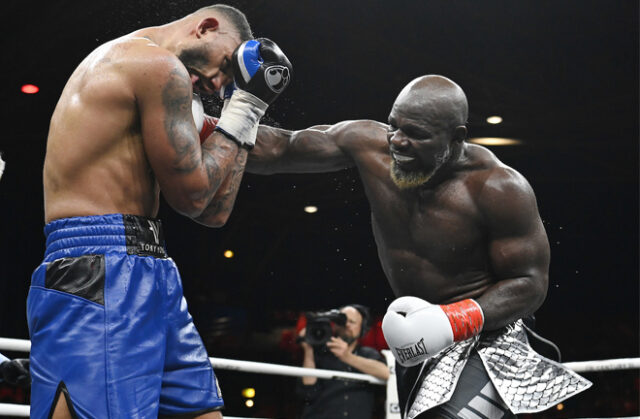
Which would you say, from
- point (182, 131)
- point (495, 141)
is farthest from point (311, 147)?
point (495, 141)

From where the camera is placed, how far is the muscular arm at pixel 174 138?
1247mm

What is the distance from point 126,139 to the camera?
1262 mm

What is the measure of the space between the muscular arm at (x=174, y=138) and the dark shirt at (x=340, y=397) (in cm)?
197

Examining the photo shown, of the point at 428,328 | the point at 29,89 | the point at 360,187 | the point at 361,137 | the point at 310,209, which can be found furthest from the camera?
the point at 360,187

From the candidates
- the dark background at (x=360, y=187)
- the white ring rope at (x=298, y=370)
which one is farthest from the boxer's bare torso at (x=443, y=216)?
the dark background at (x=360, y=187)

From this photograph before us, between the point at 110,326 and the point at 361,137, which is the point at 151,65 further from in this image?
the point at 361,137

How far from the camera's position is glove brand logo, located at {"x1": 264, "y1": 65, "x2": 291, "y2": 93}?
1436 millimetres

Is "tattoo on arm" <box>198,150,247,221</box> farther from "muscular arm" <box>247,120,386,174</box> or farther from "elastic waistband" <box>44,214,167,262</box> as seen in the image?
"muscular arm" <box>247,120,386,174</box>

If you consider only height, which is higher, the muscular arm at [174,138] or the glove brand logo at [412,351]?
the muscular arm at [174,138]

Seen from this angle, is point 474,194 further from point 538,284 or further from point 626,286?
point 626,286

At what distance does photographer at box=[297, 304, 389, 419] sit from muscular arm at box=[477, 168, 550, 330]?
1.21m

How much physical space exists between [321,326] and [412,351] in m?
1.46

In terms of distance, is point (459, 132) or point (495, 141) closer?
point (459, 132)

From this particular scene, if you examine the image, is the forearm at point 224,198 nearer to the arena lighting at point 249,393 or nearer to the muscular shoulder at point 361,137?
the muscular shoulder at point 361,137
